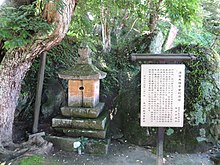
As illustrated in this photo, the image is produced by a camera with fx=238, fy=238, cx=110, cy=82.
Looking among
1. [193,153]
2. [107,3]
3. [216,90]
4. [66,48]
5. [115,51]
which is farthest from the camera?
[115,51]

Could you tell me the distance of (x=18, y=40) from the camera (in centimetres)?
323

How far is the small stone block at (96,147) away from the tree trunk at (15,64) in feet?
4.61

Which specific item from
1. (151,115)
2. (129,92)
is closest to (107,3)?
(129,92)

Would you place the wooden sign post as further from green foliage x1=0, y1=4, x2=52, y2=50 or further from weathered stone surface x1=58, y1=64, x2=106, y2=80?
green foliage x1=0, y1=4, x2=52, y2=50

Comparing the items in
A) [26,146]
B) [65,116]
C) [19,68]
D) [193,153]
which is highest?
[19,68]

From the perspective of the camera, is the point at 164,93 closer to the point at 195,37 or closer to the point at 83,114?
the point at 83,114

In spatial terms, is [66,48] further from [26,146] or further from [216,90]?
[216,90]

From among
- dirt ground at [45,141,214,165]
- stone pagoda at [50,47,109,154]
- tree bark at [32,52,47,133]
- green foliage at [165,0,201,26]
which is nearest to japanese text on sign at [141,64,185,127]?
dirt ground at [45,141,214,165]

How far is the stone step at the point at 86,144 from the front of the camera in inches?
173

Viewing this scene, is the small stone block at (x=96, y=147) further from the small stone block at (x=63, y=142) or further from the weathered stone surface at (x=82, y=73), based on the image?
the weathered stone surface at (x=82, y=73)

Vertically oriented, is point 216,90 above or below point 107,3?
below

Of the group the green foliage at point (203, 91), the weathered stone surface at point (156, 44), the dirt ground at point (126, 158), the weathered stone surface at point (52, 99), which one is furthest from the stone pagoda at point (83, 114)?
the weathered stone surface at point (156, 44)

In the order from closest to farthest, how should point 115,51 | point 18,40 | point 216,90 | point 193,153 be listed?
1. point 18,40
2. point 193,153
3. point 216,90
4. point 115,51

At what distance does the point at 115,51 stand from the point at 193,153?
3.95 m
